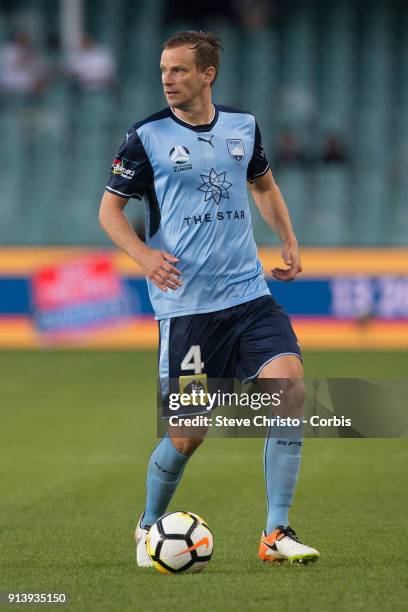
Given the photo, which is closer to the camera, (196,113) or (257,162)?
(196,113)

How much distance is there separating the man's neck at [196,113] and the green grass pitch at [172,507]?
1918mm

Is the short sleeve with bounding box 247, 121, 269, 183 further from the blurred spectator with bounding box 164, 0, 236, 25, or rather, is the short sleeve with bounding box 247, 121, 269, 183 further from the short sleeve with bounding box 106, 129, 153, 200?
the blurred spectator with bounding box 164, 0, 236, 25

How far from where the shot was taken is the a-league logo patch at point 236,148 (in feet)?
19.1

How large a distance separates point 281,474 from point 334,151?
1646cm

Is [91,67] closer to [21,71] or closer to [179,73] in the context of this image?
[21,71]

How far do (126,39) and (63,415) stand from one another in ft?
45.8

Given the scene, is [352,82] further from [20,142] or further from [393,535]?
[393,535]

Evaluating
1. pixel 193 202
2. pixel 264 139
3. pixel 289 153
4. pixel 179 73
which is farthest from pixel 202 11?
pixel 193 202

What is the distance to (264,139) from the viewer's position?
73.9 feet

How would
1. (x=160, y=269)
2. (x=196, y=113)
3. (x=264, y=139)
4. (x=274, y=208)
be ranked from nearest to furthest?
(x=160, y=269) → (x=196, y=113) → (x=274, y=208) → (x=264, y=139)

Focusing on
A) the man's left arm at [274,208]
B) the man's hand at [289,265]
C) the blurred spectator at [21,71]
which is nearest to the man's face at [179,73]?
the man's left arm at [274,208]

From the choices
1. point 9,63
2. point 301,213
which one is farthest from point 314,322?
point 9,63

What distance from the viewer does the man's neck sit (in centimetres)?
577

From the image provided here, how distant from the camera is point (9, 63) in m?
23.1
